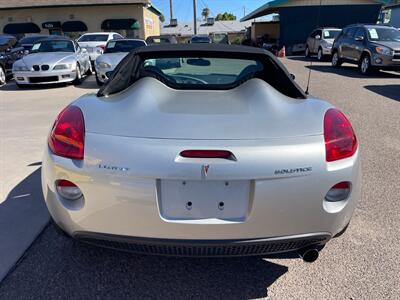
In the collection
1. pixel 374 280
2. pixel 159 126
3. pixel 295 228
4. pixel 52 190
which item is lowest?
pixel 374 280

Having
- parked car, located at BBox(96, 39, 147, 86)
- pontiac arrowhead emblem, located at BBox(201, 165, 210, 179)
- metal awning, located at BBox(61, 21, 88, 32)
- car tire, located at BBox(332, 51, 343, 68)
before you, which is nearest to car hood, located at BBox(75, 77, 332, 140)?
pontiac arrowhead emblem, located at BBox(201, 165, 210, 179)

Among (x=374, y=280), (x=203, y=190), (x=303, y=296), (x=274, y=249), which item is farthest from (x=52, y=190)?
(x=374, y=280)

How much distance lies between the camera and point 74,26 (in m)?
31.4

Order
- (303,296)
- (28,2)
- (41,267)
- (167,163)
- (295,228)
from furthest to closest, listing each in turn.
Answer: (28,2) < (41,267) < (303,296) < (295,228) < (167,163)

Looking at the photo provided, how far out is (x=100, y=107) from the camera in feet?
7.46

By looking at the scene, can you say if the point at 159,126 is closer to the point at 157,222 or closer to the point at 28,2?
the point at 157,222

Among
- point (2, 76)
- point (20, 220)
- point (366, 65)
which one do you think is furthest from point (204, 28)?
point (20, 220)

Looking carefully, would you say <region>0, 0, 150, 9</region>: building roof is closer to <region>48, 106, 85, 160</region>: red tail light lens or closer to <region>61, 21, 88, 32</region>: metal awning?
<region>61, 21, 88, 32</region>: metal awning

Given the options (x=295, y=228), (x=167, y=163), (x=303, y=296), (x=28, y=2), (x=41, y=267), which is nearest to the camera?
(x=167, y=163)

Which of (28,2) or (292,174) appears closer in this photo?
(292,174)

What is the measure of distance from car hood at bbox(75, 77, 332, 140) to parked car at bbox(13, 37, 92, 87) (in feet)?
29.3

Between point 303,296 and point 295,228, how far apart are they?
0.56 m

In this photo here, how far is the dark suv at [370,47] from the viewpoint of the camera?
40.1 ft

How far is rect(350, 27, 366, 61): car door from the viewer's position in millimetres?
13508
